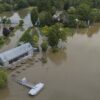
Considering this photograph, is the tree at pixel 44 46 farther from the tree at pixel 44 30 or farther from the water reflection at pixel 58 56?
the tree at pixel 44 30

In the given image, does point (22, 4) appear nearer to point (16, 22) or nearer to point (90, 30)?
point (16, 22)

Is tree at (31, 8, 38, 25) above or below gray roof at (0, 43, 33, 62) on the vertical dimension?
above

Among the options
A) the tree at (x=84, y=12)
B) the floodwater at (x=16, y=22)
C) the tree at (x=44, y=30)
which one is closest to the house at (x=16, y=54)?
the floodwater at (x=16, y=22)

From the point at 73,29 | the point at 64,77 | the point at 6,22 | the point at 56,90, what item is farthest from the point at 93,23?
the point at 56,90

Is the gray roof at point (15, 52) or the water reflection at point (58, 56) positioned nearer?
the gray roof at point (15, 52)

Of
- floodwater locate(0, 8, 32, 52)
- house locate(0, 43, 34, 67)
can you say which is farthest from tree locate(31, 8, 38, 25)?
house locate(0, 43, 34, 67)

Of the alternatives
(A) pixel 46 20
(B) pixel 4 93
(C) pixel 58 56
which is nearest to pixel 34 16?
(A) pixel 46 20

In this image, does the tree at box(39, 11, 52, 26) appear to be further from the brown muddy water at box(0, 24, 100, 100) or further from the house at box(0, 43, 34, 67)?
the house at box(0, 43, 34, 67)

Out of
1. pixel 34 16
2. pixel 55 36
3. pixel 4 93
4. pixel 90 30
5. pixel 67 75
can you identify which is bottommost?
pixel 4 93
